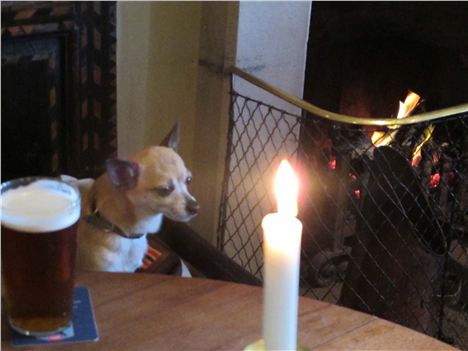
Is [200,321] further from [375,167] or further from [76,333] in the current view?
[375,167]

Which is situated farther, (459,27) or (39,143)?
(459,27)

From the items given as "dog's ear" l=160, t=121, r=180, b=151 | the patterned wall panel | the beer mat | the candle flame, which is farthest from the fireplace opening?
the candle flame

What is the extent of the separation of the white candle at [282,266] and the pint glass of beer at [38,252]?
1.00 feet

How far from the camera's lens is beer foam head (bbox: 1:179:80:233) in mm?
820

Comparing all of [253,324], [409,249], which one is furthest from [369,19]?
[253,324]

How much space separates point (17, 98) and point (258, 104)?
21.7 inches

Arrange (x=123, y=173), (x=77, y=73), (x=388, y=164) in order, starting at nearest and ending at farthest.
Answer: (x=123, y=173)
(x=388, y=164)
(x=77, y=73)

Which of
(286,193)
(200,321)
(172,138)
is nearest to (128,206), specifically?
(172,138)

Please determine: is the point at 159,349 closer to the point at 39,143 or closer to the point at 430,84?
the point at 39,143

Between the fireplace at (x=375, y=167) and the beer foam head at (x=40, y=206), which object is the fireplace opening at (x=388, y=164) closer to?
the fireplace at (x=375, y=167)

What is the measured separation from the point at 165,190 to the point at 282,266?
2.94ft

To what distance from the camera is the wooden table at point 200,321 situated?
2.88 ft

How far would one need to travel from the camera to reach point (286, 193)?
0.63 metres

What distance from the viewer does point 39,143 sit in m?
1.80
